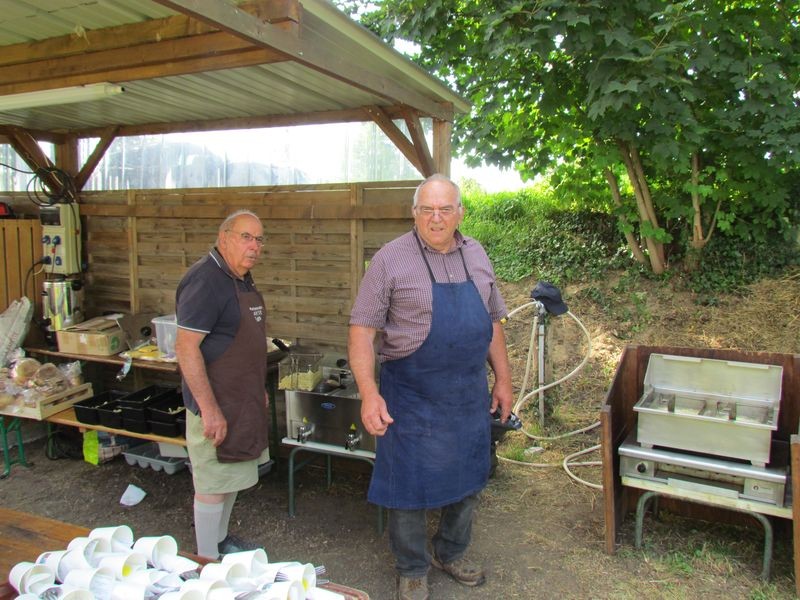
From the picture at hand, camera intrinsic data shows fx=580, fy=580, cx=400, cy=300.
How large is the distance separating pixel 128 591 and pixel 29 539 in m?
0.84

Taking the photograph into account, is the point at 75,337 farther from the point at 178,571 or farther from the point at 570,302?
the point at 570,302

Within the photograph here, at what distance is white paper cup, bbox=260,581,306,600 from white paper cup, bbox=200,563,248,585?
0.28 feet

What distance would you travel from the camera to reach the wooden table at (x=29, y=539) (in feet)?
5.86

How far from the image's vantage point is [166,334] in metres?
4.39

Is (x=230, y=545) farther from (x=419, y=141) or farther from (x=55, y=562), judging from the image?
(x=419, y=141)

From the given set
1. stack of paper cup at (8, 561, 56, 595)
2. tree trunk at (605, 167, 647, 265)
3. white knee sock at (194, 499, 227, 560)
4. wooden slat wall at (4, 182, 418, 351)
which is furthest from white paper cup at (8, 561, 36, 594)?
tree trunk at (605, 167, 647, 265)

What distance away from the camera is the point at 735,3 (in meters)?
5.56

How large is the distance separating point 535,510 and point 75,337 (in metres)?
3.72

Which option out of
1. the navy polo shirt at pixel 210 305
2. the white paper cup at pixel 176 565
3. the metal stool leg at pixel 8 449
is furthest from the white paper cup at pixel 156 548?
the metal stool leg at pixel 8 449

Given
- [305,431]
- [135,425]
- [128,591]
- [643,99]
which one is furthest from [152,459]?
[643,99]

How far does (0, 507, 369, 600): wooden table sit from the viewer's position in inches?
70.4

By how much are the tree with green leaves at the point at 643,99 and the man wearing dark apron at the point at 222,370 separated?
3492 mm

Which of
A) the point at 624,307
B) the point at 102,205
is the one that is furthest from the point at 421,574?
the point at 624,307

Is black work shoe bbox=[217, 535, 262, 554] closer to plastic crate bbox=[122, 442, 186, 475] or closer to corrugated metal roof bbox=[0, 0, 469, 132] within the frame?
plastic crate bbox=[122, 442, 186, 475]
